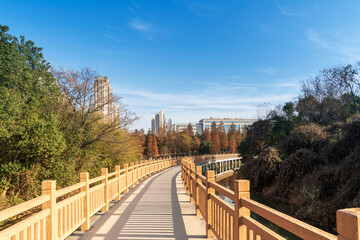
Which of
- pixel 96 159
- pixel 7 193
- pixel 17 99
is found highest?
pixel 17 99

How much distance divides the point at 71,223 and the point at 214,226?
2.54m

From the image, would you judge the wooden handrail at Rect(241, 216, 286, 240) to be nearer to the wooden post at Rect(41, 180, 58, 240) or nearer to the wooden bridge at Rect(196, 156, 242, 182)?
the wooden post at Rect(41, 180, 58, 240)

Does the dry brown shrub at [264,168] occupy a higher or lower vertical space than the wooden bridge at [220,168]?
higher

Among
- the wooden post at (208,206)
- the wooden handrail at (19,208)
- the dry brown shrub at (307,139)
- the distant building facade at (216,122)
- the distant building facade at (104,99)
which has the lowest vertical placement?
the wooden post at (208,206)

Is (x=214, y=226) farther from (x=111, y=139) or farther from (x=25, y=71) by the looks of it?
(x=111, y=139)

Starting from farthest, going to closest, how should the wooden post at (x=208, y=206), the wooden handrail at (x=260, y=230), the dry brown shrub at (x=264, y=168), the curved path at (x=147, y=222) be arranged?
the dry brown shrub at (x=264, y=168) < the curved path at (x=147, y=222) < the wooden post at (x=208, y=206) < the wooden handrail at (x=260, y=230)

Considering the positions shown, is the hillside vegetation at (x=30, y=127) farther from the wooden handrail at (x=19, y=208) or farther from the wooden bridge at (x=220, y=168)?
the wooden bridge at (x=220, y=168)

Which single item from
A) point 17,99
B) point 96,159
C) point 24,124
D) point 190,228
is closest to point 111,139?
point 96,159

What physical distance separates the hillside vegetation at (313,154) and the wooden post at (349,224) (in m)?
9.20

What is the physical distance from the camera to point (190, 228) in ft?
18.7

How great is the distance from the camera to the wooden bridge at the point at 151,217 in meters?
2.29

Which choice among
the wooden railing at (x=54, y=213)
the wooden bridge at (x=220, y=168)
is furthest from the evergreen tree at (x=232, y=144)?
the wooden railing at (x=54, y=213)

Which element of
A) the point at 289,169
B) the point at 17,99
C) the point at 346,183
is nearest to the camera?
the point at 17,99

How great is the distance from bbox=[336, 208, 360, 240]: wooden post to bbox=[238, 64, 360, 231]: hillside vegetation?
920cm
